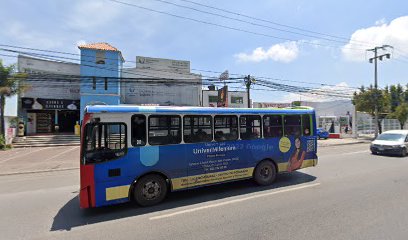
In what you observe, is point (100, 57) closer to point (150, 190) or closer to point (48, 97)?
point (48, 97)

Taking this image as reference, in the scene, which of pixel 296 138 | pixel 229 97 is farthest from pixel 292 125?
pixel 229 97

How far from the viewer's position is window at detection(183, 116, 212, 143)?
21.8 feet

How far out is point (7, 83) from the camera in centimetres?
1922

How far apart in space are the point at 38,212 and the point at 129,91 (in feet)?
72.0

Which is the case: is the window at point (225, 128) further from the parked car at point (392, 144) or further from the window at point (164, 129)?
the parked car at point (392, 144)

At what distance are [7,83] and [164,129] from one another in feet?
63.4

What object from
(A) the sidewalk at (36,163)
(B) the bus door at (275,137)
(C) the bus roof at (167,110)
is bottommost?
(A) the sidewalk at (36,163)

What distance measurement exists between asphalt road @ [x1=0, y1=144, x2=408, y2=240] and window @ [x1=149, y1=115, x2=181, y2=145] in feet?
5.11

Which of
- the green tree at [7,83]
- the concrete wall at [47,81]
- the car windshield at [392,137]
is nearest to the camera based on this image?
the car windshield at [392,137]

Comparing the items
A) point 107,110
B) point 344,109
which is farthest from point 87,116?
point 344,109

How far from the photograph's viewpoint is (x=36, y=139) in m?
21.9

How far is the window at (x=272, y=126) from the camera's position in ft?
26.3

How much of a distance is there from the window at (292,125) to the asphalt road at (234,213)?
1.61 meters

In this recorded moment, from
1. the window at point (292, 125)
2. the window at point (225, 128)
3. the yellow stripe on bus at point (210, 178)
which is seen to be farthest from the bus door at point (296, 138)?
the window at point (225, 128)
